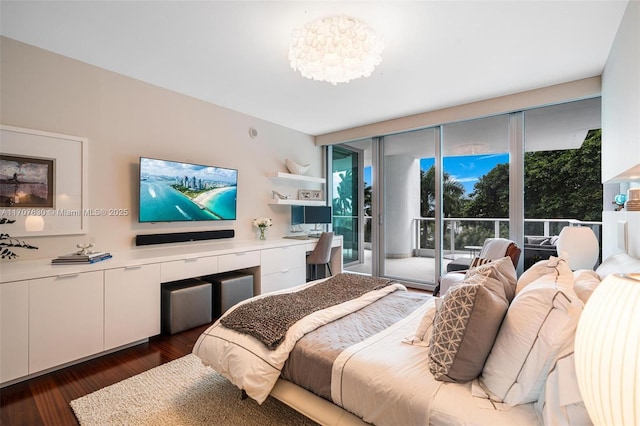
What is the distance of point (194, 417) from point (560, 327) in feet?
6.14

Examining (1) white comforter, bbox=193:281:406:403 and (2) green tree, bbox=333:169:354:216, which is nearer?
(1) white comforter, bbox=193:281:406:403

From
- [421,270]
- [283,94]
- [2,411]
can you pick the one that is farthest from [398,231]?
[2,411]

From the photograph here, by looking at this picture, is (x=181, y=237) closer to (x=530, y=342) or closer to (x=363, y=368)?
(x=363, y=368)

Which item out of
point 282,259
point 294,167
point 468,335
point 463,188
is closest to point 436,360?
point 468,335

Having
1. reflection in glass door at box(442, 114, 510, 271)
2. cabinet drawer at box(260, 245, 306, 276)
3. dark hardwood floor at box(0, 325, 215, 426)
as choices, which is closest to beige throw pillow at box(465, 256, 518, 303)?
reflection in glass door at box(442, 114, 510, 271)

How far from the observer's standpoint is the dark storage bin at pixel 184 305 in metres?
2.85

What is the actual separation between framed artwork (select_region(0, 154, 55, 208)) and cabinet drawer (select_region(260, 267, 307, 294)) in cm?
222

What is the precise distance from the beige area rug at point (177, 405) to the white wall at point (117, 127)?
4.68 feet

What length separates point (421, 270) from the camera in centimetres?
461

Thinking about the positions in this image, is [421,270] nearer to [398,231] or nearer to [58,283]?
[398,231]

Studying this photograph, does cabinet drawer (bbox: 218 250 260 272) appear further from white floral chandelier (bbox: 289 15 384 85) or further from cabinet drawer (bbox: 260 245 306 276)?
white floral chandelier (bbox: 289 15 384 85)

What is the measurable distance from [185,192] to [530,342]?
11.1 feet

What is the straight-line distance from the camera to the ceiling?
2031 mm

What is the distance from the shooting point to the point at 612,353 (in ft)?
2.34
